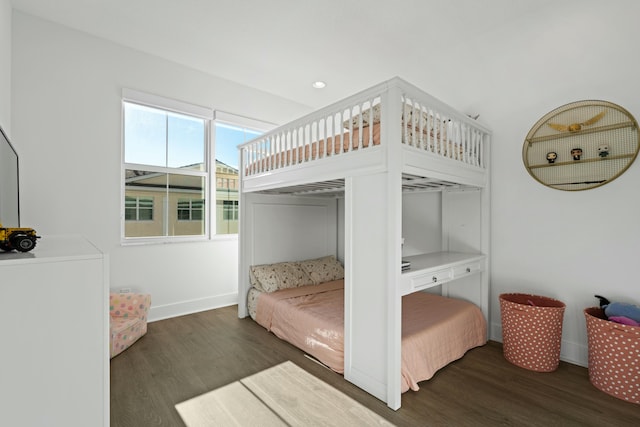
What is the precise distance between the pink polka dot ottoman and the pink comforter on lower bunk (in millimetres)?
319

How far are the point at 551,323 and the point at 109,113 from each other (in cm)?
396

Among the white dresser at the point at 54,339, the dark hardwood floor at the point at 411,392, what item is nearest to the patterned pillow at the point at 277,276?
the dark hardwood floor at the point at 411,392

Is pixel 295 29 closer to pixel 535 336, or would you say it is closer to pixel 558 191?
pixel 558 191

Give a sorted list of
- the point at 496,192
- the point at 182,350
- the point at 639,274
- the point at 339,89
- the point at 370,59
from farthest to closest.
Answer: the point at 339,89
the point at 370,59
the point at 496,192
the point at 182,350
the point at 639,274

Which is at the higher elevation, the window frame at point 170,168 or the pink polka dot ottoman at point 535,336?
the window frame at point 170,168

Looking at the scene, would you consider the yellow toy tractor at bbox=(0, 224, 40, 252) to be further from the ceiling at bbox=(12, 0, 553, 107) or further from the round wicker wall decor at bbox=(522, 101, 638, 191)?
the round wicker wall decor at bbox=(522, 101, 638, 191)

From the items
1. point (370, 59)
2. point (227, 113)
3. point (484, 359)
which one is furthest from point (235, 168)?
point (484, 359)

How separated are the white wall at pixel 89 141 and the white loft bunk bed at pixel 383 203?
2.60 feet

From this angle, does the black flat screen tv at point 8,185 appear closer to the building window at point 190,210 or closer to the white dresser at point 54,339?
the white dresser at point 54,339

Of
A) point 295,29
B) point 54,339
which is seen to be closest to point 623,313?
point 54,339

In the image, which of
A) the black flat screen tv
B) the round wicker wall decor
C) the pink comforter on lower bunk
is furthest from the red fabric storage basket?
the black flat screen tv

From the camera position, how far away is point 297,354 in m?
2.30

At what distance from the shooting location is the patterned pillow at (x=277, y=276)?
9.82 feet

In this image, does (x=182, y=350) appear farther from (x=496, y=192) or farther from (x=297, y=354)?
(x=496, y=192)
